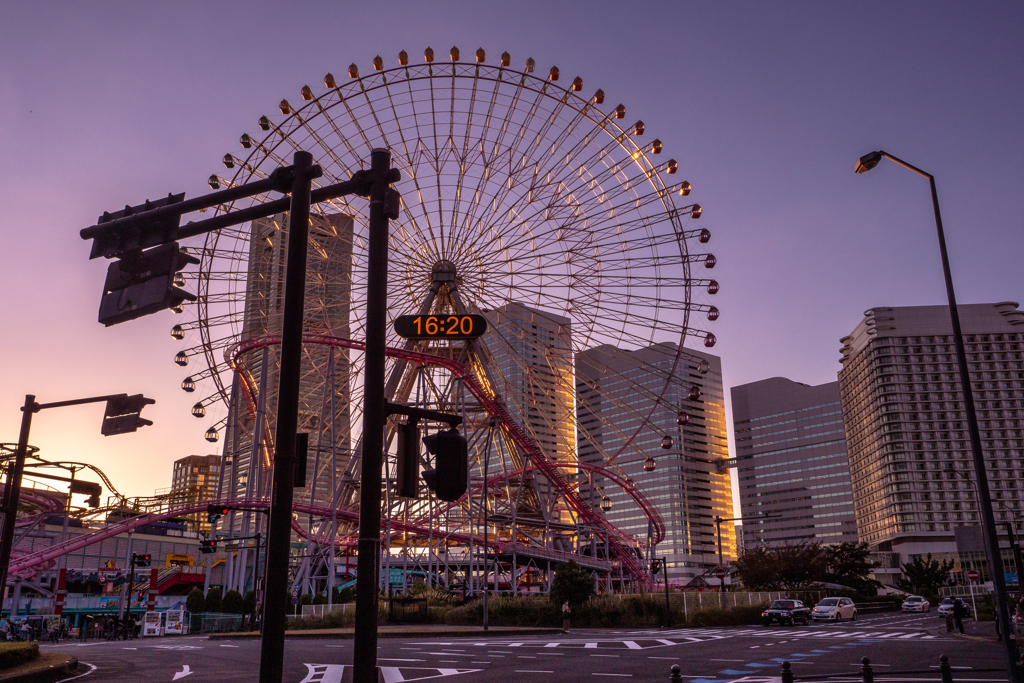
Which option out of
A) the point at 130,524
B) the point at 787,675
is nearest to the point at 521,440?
the point at 130,524

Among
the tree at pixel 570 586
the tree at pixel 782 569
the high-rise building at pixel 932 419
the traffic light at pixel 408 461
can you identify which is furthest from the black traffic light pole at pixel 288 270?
the high-rise building at pixel 932 419

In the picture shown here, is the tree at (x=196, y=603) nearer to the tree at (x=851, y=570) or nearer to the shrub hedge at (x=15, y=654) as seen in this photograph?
the shrub hedge at (x=15, y=654)

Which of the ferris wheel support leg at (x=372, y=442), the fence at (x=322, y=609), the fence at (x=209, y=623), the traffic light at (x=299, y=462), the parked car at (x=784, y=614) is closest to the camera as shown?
the ferris wheel support leg at (x=372, y=442)

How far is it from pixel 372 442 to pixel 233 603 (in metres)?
47.5

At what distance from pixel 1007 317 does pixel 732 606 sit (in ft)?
542

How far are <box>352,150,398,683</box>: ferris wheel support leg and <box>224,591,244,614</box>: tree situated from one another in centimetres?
4639

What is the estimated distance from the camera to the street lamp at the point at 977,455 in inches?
507

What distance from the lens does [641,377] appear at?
19900cm

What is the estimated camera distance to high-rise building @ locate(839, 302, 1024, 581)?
16150cm

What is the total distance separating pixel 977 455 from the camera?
49.1 feet

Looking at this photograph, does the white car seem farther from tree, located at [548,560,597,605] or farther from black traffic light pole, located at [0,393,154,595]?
black traffic light pole, located at [0,393,154,595]

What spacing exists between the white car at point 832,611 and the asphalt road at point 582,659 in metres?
15.7

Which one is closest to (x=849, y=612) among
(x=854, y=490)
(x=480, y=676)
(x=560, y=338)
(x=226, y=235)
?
(x=560, y=338)

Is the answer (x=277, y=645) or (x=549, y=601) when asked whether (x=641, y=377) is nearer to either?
(x=549, y=601)
